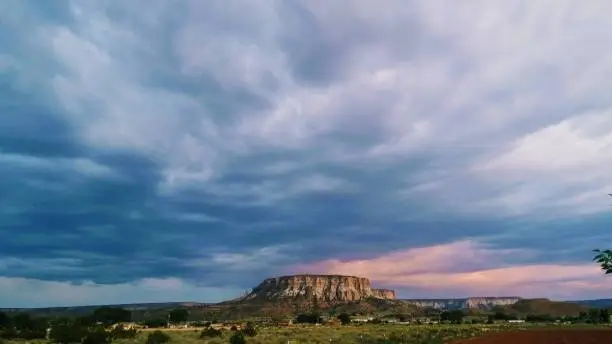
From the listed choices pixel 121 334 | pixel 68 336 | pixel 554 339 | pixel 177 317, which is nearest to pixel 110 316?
pixel 177 317

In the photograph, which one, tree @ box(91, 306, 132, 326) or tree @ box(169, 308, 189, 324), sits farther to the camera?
tree @ box(169, 308, 189, 324)

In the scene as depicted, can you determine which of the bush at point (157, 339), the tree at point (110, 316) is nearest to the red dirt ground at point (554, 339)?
the bush at point (157, 339)

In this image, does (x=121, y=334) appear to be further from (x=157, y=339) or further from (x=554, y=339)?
(x=554, y=339)

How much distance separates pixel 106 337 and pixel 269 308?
143032mm

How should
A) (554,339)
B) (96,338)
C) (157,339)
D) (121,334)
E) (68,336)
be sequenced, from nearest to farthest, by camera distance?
(96,338) < (68,336) < (157,339) < (554,339) < (121,334)

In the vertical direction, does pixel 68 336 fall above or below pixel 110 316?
below

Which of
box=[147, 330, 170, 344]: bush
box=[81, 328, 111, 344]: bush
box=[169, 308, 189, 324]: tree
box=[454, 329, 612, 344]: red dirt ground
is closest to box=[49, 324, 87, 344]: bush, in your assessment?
box=[81, 328, 111, 344]: bush

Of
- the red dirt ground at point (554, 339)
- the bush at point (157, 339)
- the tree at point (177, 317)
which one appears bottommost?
the red dirt ground at point (554, 339)

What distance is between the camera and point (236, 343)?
5078cm

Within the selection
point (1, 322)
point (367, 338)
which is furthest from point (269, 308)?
point (367, 338)

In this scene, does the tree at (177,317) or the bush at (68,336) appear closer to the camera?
the bush at (68,336)

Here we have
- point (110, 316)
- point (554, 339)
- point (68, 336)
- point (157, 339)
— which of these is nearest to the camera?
point (68, 336)

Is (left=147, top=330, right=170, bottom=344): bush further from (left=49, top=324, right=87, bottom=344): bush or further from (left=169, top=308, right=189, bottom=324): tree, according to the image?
(left=169, top=308, right=189, bottom=324): tree

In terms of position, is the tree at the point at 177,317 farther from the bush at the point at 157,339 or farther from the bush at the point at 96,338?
the bush at the point at 96,338
